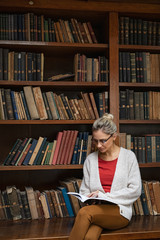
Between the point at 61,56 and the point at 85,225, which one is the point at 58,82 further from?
the point at 85,225

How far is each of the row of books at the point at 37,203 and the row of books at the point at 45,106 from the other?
2.08 ft

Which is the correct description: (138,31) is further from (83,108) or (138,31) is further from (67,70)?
(83,108)

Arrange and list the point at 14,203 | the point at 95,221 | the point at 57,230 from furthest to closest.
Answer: the point at 14,203 → the point at 57,230 → the point at 95,221

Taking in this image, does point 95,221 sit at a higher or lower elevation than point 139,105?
lower

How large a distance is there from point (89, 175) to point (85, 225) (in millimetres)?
503

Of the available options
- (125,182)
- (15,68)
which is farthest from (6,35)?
(125,182)

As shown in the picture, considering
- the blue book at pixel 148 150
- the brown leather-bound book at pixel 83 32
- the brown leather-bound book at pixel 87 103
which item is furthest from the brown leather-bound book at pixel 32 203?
the brown leather-bound book at pixel 83 32

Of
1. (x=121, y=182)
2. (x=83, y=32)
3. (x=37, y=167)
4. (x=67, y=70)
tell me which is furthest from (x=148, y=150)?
(x=83, y=32)

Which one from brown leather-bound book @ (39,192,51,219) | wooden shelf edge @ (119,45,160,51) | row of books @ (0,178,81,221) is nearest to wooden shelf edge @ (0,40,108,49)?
wooden shelf edge @ (119,45,160,51)

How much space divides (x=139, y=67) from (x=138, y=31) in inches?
13.7

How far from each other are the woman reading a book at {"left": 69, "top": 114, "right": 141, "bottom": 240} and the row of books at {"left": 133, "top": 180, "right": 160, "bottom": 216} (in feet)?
1.18

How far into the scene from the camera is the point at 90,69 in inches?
111

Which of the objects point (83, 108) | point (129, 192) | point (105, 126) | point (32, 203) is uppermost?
point (83, 108)

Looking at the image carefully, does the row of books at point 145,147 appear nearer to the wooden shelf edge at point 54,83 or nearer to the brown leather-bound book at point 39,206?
the wooden shelf edge at point 54,83
